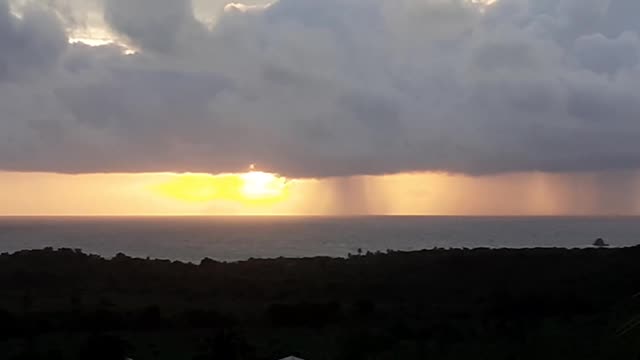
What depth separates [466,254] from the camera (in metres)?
73.4

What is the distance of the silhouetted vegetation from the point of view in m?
35.1

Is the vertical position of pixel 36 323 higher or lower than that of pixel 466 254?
lower

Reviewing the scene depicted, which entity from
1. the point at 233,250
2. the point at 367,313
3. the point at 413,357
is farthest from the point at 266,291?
the point at 233,250

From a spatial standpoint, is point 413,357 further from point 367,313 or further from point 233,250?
point 233,250

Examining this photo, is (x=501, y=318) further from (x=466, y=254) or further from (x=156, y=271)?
(x=156, y=271)

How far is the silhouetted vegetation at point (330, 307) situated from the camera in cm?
3512

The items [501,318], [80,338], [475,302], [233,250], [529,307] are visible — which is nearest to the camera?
[80,338]

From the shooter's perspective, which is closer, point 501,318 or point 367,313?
point 501,318

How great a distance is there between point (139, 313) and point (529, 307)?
20987 mm

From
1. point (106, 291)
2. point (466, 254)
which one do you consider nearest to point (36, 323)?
point (106, 291)

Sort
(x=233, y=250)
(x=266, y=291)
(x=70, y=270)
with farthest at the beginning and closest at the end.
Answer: (x=233, y=250)
(x=70, y=270)
(x=266, y=291)

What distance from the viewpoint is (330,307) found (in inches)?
1877

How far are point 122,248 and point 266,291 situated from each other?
4244 inches

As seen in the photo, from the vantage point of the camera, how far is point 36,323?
147 feet
